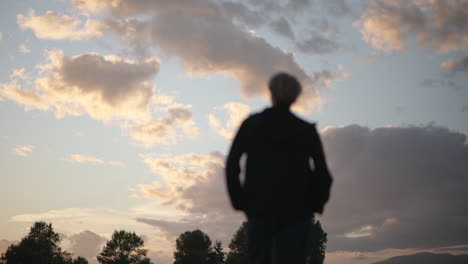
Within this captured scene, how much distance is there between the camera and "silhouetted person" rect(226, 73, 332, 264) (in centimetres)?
434

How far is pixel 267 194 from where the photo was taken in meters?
4.37

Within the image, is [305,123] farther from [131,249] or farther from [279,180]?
[131,249]

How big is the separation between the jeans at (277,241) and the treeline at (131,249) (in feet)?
255

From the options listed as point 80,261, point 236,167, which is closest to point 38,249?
point 80,261

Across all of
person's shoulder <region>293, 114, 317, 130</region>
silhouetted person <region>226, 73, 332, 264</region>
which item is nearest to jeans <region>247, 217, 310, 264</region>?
silhouetted person <region>226, 73, 332, 264</region>

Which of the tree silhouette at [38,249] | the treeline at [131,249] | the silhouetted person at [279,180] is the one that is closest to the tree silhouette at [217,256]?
the treeline at [131,249]

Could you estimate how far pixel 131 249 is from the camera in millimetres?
86812

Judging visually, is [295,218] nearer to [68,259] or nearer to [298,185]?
[298,185]

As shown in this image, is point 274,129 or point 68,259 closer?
point 274,129

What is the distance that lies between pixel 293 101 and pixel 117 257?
8818cm

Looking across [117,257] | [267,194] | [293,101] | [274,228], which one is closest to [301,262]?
[274,228]

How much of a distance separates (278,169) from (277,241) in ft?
2.48

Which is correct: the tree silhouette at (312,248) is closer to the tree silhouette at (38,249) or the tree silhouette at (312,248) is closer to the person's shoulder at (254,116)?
the tree silhouette at (38,249)

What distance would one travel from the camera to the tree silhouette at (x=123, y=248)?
279 feet
